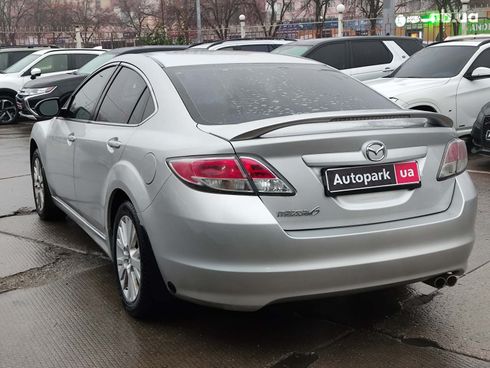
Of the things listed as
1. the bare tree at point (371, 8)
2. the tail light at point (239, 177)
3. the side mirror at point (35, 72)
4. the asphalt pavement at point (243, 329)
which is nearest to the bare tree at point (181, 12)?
the bare tree at point (371, 8)

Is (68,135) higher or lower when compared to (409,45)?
lower

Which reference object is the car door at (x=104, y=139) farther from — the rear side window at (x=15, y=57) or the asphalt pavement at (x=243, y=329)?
the rear side window at (x=15, y=57)

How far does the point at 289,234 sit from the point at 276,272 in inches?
7.4

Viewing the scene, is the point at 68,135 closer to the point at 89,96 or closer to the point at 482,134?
the point at 89,96

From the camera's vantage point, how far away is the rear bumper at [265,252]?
298 cm

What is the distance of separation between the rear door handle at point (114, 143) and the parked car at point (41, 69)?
1230cm

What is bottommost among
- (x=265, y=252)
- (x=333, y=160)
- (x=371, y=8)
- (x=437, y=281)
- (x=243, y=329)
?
(x=243, y=329)

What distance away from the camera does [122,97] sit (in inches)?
169

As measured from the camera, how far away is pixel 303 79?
4.12m

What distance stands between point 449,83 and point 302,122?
657 cm

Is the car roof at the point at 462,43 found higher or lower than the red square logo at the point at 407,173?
higher

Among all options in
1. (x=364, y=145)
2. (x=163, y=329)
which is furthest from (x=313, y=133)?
(x=163, y=329)

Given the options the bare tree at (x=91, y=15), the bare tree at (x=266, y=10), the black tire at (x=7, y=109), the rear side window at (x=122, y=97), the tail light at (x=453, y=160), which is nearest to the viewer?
the tail light at (x=453, y=160)

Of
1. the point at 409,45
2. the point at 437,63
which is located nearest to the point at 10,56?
the point at 409,45
